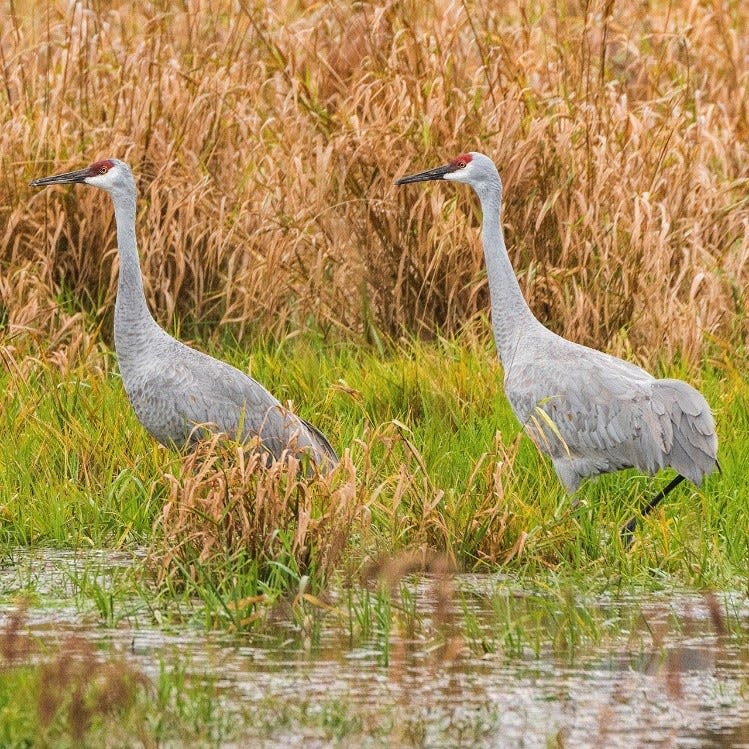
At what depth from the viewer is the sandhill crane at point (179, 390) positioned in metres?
5.85

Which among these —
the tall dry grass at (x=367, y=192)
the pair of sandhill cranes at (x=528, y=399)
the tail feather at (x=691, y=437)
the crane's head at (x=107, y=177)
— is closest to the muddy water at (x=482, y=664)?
the tail feather at (x=691, y=437)

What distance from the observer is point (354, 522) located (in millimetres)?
4930

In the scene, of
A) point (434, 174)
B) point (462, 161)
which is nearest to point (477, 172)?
point (462, 161)

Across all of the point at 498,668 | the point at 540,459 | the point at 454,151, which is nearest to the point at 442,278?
the point at 454,151

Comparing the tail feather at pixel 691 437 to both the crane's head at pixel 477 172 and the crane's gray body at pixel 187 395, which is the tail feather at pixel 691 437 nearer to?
the crane's gray body at pixel 187 395

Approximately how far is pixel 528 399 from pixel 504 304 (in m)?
0.47

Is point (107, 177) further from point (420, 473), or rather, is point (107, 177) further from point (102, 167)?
point (420, 473)

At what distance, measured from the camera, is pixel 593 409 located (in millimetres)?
5750

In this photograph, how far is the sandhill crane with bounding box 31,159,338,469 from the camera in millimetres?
5852

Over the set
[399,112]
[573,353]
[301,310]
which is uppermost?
[399,112]

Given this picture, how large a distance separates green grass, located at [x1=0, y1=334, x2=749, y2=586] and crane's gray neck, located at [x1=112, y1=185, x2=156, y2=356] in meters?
0.38

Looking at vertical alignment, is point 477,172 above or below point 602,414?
above

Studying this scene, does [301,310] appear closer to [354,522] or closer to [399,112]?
[399,112]

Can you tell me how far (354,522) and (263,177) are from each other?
349 cm
